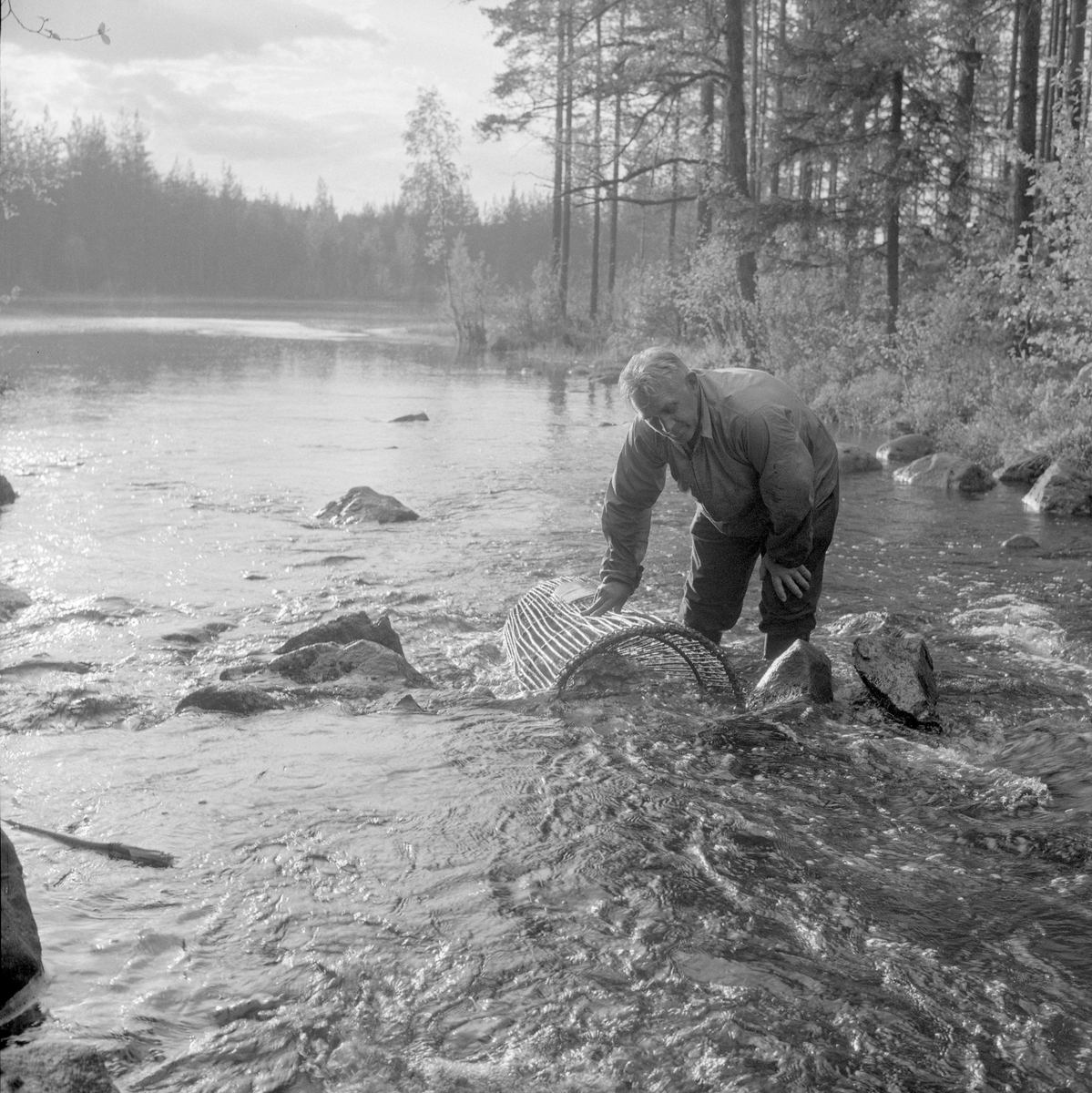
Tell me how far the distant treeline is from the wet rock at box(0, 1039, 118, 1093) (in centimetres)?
8808

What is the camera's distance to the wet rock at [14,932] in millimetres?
2980

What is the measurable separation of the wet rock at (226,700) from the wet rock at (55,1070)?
324cm

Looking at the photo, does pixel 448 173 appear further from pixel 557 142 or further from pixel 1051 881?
pixel 1051 881

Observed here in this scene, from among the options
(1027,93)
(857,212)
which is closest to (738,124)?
(857,212)

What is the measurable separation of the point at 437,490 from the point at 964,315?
891 cm

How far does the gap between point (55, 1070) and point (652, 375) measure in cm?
368

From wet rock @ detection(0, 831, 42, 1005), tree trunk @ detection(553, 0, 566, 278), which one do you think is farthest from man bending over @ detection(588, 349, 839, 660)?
tree trunk @ detection(553, 0, 566, 278)

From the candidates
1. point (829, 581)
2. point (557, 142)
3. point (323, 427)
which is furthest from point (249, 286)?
point (829, 581)

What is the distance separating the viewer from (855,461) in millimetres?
14492

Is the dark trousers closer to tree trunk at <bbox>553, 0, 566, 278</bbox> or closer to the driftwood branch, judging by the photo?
the driftwood branch

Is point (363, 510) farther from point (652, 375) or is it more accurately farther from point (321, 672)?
point (652, 375)

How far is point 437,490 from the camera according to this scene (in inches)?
520

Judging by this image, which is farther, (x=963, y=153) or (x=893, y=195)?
(x=963, y=153)

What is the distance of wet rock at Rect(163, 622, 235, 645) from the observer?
744 centimetres
